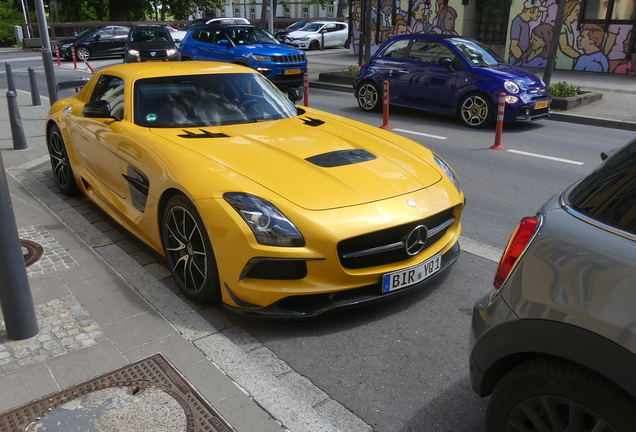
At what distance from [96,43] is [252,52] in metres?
15.7

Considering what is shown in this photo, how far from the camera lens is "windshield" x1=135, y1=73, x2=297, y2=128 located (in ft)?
15.7

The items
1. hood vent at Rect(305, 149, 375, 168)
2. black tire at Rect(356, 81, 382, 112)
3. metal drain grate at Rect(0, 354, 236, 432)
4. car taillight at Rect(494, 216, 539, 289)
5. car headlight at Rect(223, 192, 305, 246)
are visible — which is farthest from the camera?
black tire at Rect(356, 81, 382, 112)

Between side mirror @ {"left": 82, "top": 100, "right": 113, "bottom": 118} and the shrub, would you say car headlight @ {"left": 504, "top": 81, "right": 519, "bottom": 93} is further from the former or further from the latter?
side mirror @ {"left": 82, "top": 100, "right": 113, "bottom": 118}

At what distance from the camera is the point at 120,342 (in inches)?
137

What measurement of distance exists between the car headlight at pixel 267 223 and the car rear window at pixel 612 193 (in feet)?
5.30

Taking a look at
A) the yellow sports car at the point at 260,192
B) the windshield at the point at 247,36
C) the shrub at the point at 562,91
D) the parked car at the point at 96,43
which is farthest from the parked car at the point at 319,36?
the yellow sports car at the point at 260,192

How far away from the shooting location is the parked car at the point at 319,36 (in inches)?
1266

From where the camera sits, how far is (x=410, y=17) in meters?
23.8

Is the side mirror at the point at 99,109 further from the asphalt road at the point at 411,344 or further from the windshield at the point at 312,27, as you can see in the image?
the windshield at the point at 312,27

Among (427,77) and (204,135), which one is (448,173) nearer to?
(204,135)

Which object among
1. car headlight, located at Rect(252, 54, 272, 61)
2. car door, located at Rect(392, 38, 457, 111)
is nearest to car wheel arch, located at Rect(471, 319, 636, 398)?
car door, located at Rect(392, 38, 457, 111)

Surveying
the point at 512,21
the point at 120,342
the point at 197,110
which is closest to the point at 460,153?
the point at 197,110

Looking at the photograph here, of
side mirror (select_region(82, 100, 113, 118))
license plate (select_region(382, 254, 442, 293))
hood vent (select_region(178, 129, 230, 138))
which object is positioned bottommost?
license plate (select_region(382, 254, 442, 293))

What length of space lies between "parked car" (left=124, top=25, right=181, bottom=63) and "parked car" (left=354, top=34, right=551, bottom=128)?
10635 mm
